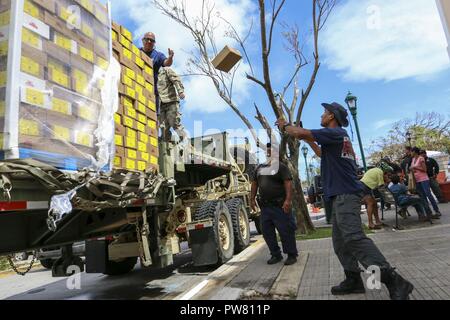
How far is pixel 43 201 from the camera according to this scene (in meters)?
3.57

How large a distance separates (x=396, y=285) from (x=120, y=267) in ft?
18.8

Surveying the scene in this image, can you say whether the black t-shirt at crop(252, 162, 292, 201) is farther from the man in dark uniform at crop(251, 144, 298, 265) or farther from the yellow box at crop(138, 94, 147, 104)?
the yellow box at crop(138, 94, 147, 104)

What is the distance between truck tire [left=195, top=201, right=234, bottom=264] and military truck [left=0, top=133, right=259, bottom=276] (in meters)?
0.02

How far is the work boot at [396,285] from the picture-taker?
3.32m

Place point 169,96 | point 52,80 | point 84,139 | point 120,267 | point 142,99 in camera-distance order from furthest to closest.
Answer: point 120,267 < point 169,96 < point 142,99 < point 84,139 < point 52,80

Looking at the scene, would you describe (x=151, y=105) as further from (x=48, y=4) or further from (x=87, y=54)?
(x=48, y=4)

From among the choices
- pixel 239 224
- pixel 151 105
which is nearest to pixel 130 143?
pixel 151 105

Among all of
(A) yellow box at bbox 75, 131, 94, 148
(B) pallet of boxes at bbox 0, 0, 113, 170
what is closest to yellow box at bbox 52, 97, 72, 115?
(B) pallet of boxes at bbox 0, 0, 113, 170

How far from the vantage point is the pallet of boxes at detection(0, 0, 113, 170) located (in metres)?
3.07

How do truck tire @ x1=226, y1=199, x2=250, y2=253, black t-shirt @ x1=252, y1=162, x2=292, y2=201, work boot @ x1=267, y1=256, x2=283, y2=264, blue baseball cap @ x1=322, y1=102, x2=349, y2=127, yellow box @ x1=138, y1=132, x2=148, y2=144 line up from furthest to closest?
truck tire @ x1=226, y1=199, x2=250, y2=253 < black t-shirt @ x1=252, y1=162, x2=292, y2=201 < work boot @ x1=267, y1=256, x2=283, y2=264 < yellow box @ x1=138, y1=132, x2=148, y2=144 < blue baseball cap @ x1=322, y1=102, x2=349, y2=127

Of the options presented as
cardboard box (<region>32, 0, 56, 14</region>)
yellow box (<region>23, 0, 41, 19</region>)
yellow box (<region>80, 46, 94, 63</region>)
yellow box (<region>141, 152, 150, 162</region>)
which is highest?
cardboard box (<region>32, 0, 56, 14</region>)

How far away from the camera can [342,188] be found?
391cm
